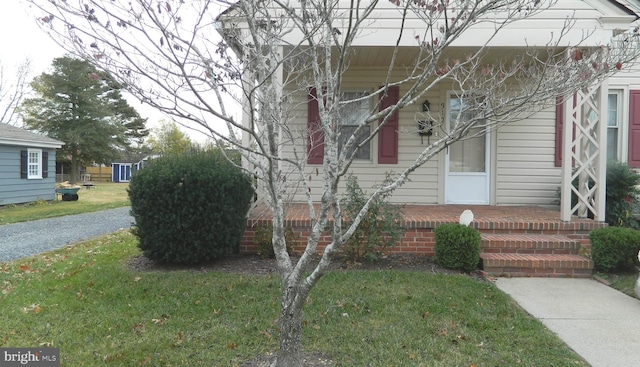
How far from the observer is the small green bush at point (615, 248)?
15.7ft

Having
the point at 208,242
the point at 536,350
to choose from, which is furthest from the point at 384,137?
the point at 536,350

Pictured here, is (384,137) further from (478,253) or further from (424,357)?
(424,357)

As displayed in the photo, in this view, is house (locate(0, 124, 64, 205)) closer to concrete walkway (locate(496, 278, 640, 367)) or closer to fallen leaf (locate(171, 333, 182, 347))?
fallen leaf (locate(171, 333, 182, 347))

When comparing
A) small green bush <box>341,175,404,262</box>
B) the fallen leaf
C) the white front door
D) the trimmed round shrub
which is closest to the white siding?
the white front door

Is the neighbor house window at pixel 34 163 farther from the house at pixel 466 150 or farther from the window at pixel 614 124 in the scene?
the window at pixel 614 124

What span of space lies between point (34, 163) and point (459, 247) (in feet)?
51.5

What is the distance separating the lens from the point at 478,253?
4863 millimetres

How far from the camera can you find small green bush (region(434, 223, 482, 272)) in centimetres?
480

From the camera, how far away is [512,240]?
5246mm

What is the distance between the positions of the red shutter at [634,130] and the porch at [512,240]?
274cm

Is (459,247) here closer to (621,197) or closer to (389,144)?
(389,144)

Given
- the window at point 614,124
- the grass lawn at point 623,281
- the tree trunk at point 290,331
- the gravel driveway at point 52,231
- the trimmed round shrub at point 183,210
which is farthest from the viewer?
the window at point 614,124

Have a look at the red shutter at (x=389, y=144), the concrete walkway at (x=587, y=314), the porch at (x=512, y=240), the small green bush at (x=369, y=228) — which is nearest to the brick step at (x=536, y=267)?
the porch at (x=512, y=240)

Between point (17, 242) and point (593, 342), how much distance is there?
8767mm
